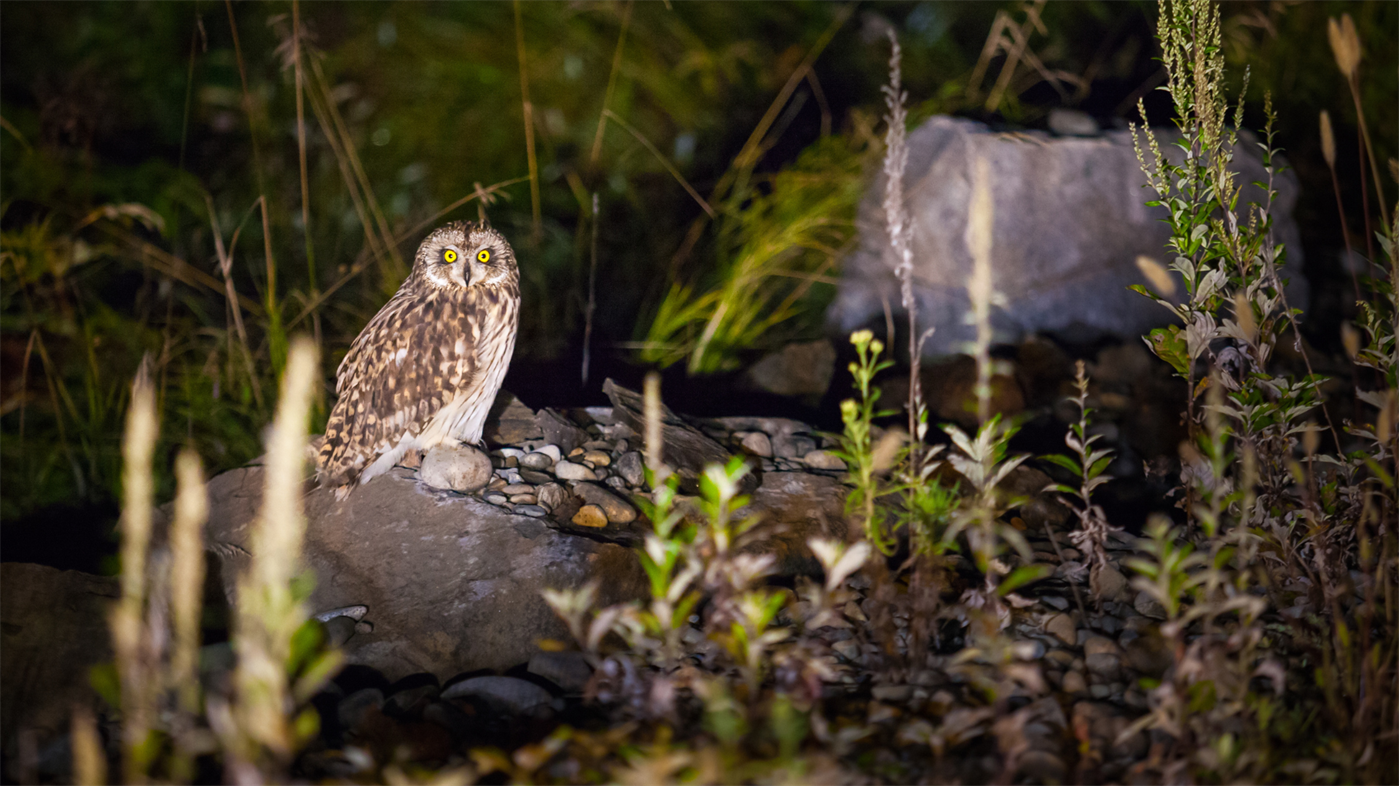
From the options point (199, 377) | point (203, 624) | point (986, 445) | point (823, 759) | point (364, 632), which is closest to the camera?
point (823, 759)

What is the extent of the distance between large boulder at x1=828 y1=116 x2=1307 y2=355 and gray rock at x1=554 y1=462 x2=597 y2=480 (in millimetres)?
2220

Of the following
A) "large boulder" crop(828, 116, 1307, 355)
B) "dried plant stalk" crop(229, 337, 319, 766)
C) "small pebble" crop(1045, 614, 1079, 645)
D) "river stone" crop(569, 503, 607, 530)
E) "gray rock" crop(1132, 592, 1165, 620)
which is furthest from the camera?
"large boulder" crop(828, 116, 1307, 355)

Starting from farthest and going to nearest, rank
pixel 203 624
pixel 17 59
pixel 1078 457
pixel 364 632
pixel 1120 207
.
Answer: pixel 17 59, pixel 1120 207, pixel 1078 457, pixel 203 624, pixel 364 632

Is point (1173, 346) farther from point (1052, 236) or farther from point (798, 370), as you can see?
point (1052, 236)

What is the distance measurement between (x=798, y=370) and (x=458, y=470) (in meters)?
1.96

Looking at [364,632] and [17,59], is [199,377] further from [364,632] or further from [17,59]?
[17,59]

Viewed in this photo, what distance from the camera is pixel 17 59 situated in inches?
226

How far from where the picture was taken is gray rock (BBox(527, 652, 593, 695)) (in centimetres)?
234

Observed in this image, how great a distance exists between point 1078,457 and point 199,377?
3.78m

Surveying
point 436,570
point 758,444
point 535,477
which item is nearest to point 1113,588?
point 758,444

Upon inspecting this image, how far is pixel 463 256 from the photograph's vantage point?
11.1 feet

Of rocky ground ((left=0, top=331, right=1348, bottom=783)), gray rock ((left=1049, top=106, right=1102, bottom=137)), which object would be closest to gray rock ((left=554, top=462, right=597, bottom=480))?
rocky ground ((left=0, top=331, right=1348, bottom=783))

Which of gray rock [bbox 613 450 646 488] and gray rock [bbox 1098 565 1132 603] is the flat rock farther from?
gray rock [bbox 1098 565 1132 603]

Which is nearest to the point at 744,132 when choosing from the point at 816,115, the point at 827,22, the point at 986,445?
the point at 816,115
